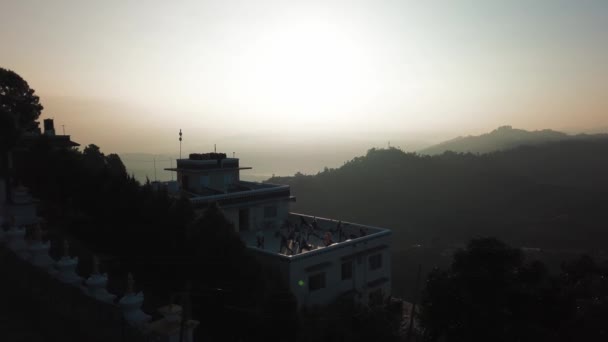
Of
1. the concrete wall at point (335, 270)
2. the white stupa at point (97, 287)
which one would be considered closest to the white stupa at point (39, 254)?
the white stupa at point (97, 287)

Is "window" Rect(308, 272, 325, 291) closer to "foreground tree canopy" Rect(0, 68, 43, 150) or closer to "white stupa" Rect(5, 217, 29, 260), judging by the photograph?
"white stupa" Rect(5, 217, 29, 260)

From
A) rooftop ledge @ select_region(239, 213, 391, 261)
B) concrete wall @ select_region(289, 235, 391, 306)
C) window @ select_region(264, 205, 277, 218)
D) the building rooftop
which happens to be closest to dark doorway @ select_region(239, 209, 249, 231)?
rooftop ledge @ select_region(239, 213, 391, 261)

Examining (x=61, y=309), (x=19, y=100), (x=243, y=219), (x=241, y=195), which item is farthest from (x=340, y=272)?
(x=19, y=100)

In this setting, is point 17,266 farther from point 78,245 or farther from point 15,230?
point 78,245

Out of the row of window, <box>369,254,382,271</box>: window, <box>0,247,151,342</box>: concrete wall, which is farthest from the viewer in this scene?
<box>369,254,382,271</box>: window

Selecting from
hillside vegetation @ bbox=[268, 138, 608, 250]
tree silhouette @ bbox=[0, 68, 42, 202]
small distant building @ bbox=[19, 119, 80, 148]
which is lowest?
hillside vegetation @ bbox=[268, 138, 608, 250]

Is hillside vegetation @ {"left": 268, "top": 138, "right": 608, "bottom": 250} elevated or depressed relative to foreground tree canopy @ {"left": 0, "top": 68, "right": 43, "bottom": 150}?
depressed

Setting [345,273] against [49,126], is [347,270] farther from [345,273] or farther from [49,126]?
[49,126]
